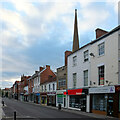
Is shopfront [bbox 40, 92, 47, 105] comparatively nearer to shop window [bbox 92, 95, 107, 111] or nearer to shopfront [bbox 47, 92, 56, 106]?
shopfront [bbox 47, 92, 56, 106]

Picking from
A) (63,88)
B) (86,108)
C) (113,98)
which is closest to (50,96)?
(63,88)

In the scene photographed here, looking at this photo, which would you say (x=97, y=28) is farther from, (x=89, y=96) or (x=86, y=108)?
(x=86, y=108)

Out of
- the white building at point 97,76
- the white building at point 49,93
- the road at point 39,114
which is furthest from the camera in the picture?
the white building at point 49,93

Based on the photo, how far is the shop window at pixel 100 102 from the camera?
1855 centimetres

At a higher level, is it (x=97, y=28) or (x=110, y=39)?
(x=97, y=28)

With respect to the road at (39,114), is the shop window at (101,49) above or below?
above

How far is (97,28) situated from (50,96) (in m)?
20.1

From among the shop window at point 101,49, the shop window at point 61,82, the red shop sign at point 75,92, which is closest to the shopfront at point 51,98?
the shop window at point 61,82

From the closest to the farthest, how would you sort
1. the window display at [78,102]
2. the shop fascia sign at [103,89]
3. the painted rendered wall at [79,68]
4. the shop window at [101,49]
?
the shop fascia sign at [103,89]
the shop window at [101,49]
the window display at [78,102]
the painted rendered wall at [79,68]

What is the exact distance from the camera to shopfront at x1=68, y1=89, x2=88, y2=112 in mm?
22403

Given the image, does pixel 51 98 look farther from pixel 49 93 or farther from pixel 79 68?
pixel 79 68

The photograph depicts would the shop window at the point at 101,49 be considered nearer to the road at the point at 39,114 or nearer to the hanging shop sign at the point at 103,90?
the hanging shop sign at the point at 103,90

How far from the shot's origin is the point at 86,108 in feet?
71.8

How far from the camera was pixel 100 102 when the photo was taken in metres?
19.4
